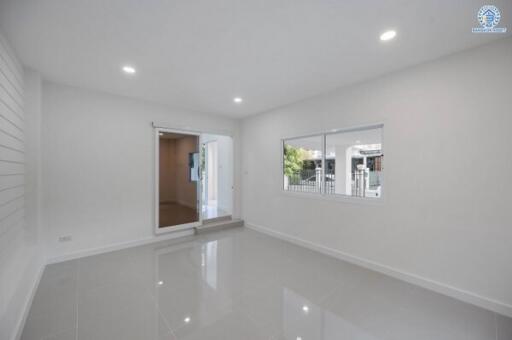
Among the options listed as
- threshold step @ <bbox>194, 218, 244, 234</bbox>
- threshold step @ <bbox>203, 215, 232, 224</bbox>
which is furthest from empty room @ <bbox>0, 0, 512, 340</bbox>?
threshold step @ <bbox>203, 215, 232, 224</bbox>

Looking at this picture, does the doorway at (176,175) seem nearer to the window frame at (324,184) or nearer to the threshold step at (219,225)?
the threshold step at (219,225)

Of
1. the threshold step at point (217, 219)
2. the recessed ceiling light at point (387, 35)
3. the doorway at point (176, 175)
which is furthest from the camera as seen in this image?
the doorway at point (176, 175)

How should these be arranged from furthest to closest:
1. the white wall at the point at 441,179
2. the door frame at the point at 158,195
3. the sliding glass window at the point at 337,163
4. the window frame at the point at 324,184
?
the door frame at the point at 158,195
the sliding glass window at the point at 337,163
the window frame at the point at 324,184
the white wall at the point at 441,179

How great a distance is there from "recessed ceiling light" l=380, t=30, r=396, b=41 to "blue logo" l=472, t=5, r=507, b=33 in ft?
1.98

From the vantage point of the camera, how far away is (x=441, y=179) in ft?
7.82

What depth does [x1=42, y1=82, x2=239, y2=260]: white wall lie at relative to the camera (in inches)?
123

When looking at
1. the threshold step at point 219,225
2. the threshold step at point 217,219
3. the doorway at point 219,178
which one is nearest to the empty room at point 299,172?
the threshold step at point 219,225

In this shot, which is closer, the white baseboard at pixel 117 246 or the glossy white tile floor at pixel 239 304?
the glossy white tile floor at pixel 239 304

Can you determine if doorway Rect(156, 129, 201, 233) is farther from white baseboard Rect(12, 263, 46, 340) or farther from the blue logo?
the blue logo

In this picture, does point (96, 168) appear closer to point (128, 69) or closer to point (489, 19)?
point (128, 69)

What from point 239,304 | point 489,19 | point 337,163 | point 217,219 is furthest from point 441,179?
point 217,219

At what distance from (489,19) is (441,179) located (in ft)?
5.10

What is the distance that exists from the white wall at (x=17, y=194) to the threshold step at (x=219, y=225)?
8.03 ft

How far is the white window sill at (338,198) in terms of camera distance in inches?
115
